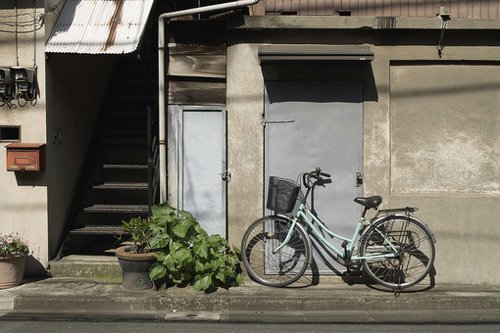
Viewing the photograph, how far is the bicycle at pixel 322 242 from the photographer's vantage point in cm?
614

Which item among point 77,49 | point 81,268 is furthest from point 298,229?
point 77,49

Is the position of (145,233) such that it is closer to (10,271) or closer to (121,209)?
(121,209)

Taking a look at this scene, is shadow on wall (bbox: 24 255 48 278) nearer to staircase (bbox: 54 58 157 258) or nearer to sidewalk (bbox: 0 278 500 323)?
staircase (bbox: 54 58 157 258)

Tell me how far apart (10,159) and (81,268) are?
1575mm

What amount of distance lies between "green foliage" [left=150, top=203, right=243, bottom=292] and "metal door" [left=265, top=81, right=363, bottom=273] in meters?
1.28

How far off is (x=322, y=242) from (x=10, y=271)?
12.0 feet

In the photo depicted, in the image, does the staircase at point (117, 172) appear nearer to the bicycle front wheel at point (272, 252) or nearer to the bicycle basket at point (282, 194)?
the bicycle front wheel at point (272, 252)

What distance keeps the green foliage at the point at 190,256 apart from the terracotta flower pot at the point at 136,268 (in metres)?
0.12

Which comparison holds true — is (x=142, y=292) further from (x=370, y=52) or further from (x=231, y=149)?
(x=370, y=52)

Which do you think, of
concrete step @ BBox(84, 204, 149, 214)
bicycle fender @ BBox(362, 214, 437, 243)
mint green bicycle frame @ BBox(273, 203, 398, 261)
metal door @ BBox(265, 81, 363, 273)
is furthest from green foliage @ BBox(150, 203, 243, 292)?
bicycle fender @ BBox(362, 214, 437, 243)

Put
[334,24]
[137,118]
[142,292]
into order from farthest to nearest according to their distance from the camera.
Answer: [137,118] < [334,24] < [142,292]

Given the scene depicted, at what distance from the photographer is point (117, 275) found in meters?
6.64

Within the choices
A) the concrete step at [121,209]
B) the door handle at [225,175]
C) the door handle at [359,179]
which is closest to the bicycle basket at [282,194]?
the door handle at [225,175]

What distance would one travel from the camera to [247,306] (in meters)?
5.88
